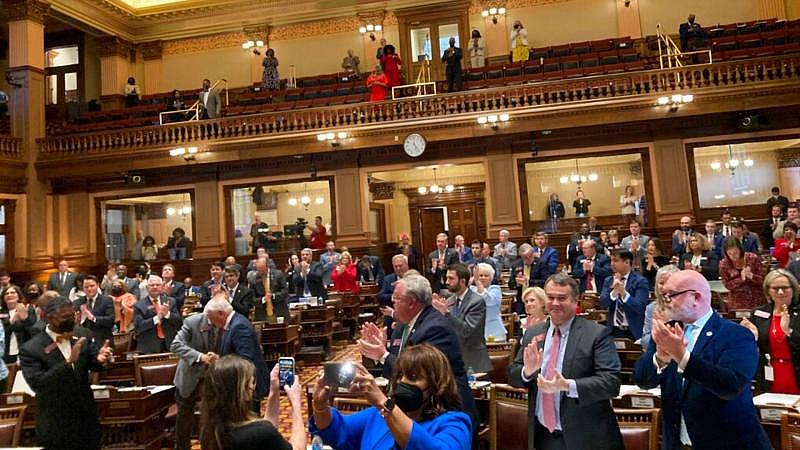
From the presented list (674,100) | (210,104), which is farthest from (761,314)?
(210,104)

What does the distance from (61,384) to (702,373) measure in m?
3.30

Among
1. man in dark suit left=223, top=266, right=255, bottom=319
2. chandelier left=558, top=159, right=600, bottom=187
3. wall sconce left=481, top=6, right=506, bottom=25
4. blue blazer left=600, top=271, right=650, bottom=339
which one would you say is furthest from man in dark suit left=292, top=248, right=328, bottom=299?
wall sconce left=481, top=6, right=506, bottom=25

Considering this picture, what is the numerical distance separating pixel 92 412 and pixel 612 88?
10964mm

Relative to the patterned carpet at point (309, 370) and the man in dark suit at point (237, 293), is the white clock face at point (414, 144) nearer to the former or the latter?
the patterned carpet at point (309, 370)

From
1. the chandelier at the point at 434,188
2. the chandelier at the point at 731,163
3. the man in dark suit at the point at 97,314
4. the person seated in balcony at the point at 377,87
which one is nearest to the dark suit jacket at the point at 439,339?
the man in dark suit at the point at 97,314

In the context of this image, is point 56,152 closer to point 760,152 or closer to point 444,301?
point 444,301

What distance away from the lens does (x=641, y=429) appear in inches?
105

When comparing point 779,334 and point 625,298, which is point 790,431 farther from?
point 625,298

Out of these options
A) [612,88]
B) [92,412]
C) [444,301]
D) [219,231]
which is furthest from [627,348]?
[219,231]

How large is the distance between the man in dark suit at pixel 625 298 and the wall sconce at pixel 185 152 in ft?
34.9

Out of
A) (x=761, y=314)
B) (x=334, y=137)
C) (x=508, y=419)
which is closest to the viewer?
(x=508, y=419)

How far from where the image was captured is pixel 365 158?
520 inches

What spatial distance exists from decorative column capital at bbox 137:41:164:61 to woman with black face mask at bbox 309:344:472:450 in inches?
721

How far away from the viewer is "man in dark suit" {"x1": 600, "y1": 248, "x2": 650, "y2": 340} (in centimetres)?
434
